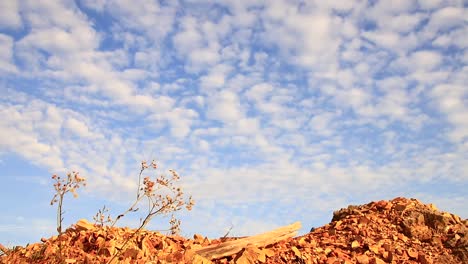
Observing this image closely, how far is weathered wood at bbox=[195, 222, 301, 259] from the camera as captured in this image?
9.97 metres

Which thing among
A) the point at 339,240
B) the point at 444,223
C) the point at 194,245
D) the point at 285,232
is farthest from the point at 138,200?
the point at 444,223

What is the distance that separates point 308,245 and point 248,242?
4.76 ft

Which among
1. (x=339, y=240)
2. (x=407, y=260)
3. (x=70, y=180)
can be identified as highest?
(x=70, y=180)

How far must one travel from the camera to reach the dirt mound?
31.0 ft

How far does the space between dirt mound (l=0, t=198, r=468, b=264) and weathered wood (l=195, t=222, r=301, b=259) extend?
24 millimetres

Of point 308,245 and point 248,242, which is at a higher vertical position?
point 248,242

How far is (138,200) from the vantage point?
748 cm

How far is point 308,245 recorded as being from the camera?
10594 millimetres

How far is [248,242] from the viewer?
415 inches

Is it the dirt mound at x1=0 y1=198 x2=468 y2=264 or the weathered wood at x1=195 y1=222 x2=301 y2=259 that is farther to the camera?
the weathered wood at x1=195 y1=222 x2=301 y2=259

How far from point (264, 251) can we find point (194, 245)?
1748mm

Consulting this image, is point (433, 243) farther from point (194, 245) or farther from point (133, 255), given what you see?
point (133, 255)

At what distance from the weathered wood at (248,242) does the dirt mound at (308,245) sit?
0.9 inches

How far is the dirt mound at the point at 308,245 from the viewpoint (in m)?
9.45
